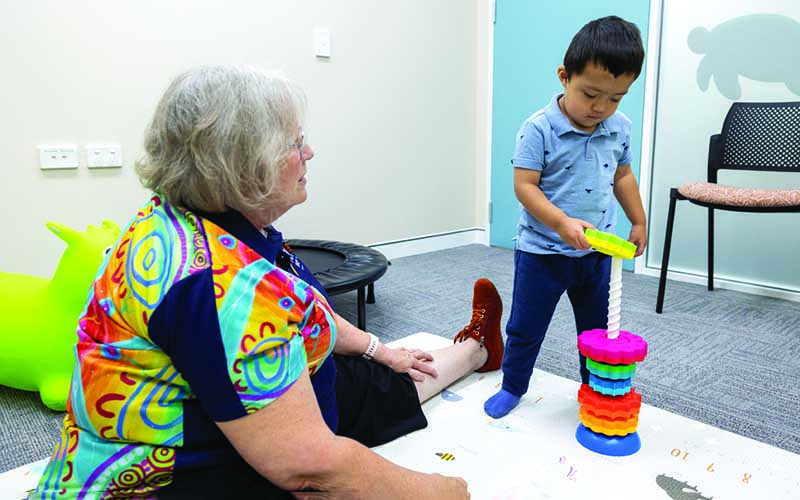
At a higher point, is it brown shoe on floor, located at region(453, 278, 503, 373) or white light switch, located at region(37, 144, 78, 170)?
white light switch, located at region(37, 144, 78, 170)

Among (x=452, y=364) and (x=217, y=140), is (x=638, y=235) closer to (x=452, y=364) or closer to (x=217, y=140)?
(x=452, y=364)

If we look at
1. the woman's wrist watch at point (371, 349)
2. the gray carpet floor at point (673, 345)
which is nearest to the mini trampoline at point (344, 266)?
the gray carpet floor at point (673, 345)

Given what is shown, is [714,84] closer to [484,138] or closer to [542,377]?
[484,138]

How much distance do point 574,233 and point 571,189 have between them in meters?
0.18

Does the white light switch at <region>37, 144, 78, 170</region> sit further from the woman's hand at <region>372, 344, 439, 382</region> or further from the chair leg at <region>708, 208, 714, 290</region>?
the chair leg at <region>708, 208, 714, 290</region>

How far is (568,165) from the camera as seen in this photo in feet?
4.49

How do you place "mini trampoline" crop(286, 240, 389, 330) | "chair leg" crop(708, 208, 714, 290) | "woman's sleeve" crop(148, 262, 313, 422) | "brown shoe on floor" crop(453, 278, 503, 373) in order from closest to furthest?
"woman's sleeve" crop(148, 262, 313, 422), "brown shoe on floor" crop(453, 278, 503, 373), "mini trampoline" crop(286, 240, 389, 330), "chair leg" crop(708, 208, 714, 290)

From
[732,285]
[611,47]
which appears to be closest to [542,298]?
[611,47]

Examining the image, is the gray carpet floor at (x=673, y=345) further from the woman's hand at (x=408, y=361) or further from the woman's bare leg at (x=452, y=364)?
the woman's hand at (x=408, y=361)

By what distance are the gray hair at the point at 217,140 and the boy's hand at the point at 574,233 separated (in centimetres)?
69

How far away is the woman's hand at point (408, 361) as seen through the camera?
4.47 feet

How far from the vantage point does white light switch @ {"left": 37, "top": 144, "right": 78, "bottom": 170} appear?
7.28ft

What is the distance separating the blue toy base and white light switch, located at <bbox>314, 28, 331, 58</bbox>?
7.70 ft

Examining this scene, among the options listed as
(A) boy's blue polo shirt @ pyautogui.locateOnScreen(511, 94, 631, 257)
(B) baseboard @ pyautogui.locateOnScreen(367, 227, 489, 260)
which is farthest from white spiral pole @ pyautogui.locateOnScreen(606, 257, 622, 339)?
(B) baseboard @ pyautogui.locateOnScreen(367, 227, 489, 260)
